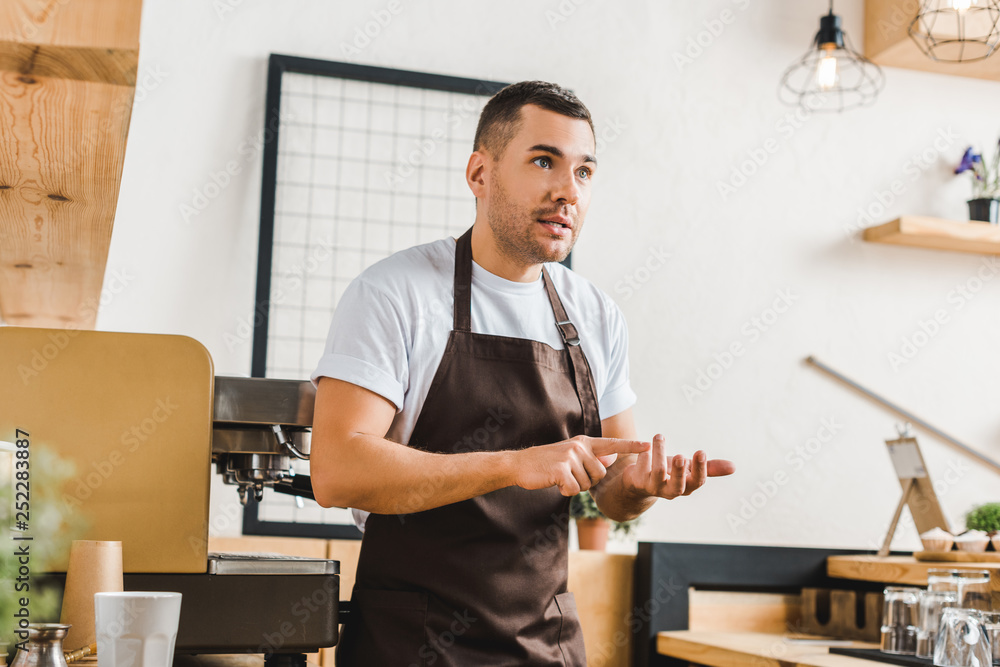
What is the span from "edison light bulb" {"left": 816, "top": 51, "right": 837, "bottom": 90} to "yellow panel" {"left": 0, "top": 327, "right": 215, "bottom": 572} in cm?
234

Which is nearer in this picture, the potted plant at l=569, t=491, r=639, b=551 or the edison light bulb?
the potted plant at l=569, t=491, r=639, b=551

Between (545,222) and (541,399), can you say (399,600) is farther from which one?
(545,222)

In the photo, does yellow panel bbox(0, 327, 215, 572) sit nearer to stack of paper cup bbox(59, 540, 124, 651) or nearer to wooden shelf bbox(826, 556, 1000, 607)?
stack of paper cup bbox(59, 540, 124, 651)

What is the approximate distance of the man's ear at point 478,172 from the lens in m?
1.50

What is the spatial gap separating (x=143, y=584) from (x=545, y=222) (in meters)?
0.73

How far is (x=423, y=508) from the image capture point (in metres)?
1.19

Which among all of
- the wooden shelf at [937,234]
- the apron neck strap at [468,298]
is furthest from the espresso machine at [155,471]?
the wooden shelf at [937,234]

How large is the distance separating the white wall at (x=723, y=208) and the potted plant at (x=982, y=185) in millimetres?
70

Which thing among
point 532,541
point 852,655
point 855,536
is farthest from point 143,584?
point 855,536

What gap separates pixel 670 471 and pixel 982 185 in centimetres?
268

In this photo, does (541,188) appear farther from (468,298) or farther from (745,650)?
(745,650)

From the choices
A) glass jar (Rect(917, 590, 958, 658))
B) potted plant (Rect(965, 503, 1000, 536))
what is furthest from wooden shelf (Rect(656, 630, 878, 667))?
potted plant (Rect(965, 503, 1000, 536))

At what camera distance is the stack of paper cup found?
1007 mm

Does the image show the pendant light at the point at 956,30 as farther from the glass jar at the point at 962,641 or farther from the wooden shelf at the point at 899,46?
the glass jar at the point at 962,641
